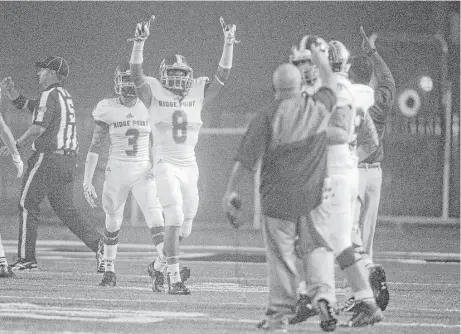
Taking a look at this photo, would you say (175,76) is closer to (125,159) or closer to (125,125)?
(125,125)

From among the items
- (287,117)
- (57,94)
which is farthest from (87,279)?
(287,117)

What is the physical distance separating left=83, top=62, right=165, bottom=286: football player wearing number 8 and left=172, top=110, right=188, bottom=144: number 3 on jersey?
114cm

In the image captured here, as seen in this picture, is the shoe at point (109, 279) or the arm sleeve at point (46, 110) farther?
the arm sleeve at point (46, 110)

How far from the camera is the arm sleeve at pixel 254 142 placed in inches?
360

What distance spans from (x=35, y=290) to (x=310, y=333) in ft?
11.3

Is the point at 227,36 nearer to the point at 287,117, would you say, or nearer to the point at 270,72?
the point at 287,117

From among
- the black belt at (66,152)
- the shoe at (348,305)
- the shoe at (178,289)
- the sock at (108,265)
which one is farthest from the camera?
the black belt at (66,152)

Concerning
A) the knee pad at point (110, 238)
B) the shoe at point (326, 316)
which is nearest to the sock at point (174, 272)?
the knee pad at point (110, 238)

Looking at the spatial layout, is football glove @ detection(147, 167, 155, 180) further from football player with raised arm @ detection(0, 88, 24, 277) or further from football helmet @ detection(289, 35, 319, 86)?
football helmet @ detection(289, 35, 319, 86)

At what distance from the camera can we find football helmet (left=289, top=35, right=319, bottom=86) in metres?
9.77

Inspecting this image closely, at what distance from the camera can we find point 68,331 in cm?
936

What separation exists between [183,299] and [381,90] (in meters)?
2.58

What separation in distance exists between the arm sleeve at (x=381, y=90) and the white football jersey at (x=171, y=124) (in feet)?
5.49

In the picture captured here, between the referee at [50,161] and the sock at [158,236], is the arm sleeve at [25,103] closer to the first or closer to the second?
the referee at [50,161]
